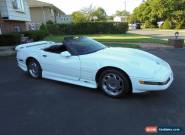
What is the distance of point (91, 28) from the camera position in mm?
28625

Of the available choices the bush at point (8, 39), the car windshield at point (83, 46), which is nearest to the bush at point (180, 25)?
the bush at point (8, 39)

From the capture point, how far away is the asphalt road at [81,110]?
3461 mm

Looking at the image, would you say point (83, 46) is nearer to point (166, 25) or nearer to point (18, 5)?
point (18, 5)

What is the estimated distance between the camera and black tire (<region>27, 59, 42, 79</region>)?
614cm

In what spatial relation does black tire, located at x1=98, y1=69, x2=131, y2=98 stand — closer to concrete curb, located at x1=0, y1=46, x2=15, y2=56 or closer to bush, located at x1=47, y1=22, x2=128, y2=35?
concrete curb, located at x1=0, y1=46, x2=15, y2=56

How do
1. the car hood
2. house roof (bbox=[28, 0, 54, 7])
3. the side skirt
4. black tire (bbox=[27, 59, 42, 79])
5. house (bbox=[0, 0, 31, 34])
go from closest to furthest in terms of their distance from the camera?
the car hood
the side skirt
black tire (bbox=[27, 59, 42, 79])
house (bbox=[0, 0, 31, 34])
house roof (bbox=[28, 0, 54, 7])

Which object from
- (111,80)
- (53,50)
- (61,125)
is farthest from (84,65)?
(61,125)

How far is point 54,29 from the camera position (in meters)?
27.1

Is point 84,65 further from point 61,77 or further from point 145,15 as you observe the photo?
point 145,15

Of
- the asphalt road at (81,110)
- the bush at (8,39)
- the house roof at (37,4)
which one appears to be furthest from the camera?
the house roof at (37,4)

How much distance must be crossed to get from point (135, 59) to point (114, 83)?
688mm

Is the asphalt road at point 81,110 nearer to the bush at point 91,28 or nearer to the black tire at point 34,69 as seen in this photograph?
the black tire at point 34,69

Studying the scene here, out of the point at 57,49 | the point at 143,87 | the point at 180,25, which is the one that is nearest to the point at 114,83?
the point at 143,87

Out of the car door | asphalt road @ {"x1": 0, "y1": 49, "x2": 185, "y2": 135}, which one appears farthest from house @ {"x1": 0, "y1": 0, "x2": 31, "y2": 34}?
asphalt road @ {"x1": 0, "y1": 49, "x2": 185, "y2": 135}
